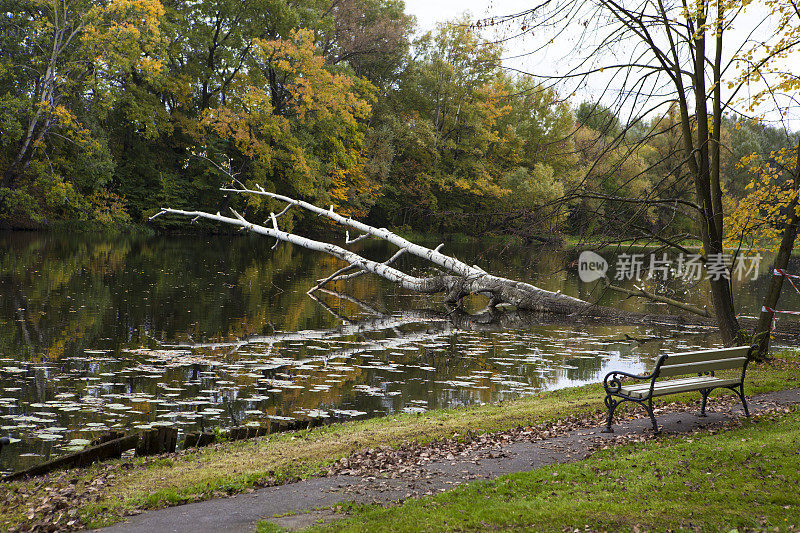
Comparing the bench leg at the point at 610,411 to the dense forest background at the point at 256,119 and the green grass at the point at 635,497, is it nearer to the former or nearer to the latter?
the green grass at the point at 635,497

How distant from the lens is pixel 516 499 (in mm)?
4871

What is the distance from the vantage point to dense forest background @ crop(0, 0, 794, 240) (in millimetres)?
33938

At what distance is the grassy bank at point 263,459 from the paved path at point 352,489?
0.27 meters

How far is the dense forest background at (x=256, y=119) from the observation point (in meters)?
33.9

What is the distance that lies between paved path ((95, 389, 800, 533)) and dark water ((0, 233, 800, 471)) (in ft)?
7.67

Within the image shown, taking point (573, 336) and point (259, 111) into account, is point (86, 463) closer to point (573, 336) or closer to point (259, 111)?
point (573, 336)

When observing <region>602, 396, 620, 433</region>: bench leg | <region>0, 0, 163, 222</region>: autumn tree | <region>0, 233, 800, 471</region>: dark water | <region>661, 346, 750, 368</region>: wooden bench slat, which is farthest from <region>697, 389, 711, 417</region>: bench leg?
<region>0, 0, 163, 222</region>: autumn tree

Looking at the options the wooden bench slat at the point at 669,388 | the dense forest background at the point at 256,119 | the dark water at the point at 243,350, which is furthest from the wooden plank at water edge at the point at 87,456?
the dense forest background at the point at 256,119

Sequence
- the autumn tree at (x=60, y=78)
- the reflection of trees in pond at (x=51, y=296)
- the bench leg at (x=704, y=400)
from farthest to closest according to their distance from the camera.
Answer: the autumn tree at (x=60, y=78)
the reflection of trees in pond at (x=51, y=296)
the bench leg at (x=704, y=400)

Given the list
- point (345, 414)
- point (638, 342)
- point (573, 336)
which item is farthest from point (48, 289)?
point (638, 342)

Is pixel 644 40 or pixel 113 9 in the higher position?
pixel 113 9

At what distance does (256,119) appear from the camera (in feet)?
134

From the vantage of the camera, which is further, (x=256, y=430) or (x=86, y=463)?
(x=256, y=430)

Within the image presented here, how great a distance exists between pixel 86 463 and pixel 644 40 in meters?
9.25
